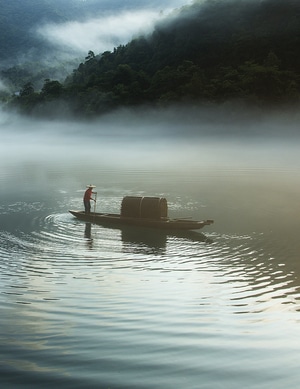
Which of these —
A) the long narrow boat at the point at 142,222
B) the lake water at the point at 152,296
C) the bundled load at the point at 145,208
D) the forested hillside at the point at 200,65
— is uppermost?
the forested hillside at the point at 200,65

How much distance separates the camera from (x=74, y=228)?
2223 centimetres

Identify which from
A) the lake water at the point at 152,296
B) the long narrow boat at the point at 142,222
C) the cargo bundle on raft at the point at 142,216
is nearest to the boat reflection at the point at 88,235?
the lake water at the point at 152,296

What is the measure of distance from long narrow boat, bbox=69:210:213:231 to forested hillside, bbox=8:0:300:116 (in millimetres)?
76543

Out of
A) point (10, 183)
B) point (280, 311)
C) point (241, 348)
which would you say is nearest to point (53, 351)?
point (241, 348)

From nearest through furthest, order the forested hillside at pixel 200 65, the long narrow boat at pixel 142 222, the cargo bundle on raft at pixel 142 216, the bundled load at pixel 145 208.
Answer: the long narrow boat at pixel 142 222 < the cargo bundle on raft at pixel 142 216 < the bundled load at pixel 145 208 < the forested hillside at pixel 200 65

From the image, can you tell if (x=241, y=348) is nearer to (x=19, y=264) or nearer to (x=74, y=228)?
(x=19, y=264)

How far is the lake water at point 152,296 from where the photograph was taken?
27.4ft

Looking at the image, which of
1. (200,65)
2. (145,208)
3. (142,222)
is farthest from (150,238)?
(200,65)

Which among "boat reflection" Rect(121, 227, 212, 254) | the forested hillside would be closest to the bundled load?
"boat reflection" Rect(121, 227, 212, 254)

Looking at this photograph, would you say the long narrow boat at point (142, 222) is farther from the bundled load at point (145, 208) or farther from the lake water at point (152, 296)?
the lake water at point (152, 296)

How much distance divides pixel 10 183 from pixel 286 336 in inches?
1352

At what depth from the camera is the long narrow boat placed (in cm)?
2102

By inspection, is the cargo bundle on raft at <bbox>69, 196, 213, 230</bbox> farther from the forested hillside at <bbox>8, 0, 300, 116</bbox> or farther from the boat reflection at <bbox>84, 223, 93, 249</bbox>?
the forested hillside at <bbox>8, 0, 300, 116</bbox>

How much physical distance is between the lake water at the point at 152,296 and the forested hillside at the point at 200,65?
6879 centimetres
